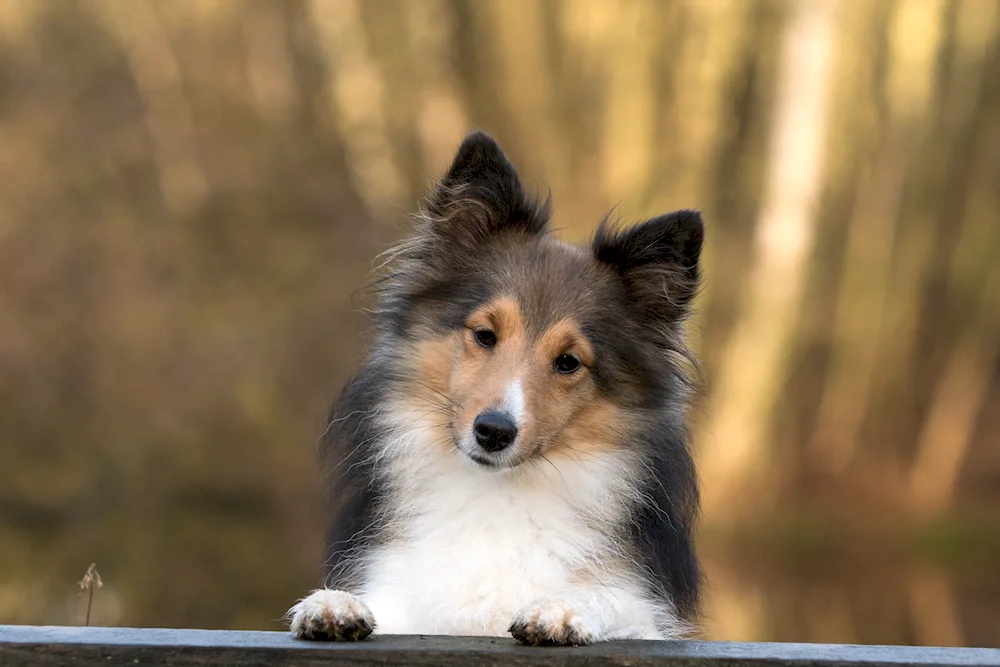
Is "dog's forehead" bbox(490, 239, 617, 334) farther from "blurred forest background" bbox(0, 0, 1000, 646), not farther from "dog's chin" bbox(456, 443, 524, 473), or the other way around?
"blurred forest background" bbox(0, 0, 1000, 646)

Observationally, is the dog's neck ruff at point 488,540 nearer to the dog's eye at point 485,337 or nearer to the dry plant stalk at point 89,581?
the dog's eye at point 485,337

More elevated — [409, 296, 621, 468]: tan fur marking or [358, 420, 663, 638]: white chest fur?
[409, 296, 621, 468]: tan fur marking

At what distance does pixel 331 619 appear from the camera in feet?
7.54

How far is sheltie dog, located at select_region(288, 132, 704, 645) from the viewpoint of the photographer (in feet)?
9.23

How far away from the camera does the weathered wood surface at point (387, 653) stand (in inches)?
80.7

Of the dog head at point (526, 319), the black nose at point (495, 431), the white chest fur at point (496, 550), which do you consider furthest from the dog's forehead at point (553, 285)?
the white chest fur at point (496, 550)

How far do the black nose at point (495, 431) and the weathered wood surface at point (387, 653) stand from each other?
2.64ft

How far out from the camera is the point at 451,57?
12195 millimetres

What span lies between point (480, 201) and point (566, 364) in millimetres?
538

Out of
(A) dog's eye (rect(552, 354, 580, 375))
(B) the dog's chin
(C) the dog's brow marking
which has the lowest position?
(B) the dog's chin

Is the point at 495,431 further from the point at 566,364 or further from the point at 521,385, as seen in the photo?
the point at 566,364

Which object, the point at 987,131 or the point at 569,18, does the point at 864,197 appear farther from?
the point at 569,18

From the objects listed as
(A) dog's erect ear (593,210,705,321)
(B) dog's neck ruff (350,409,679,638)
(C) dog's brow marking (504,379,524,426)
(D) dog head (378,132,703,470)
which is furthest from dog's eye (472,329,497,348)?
(A) dog's erect ear (593,210,705,321)

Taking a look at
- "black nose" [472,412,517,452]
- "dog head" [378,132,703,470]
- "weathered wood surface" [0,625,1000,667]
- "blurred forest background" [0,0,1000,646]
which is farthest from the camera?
"blurred forest background" [0,0,1000,646]
